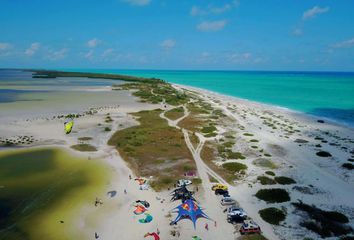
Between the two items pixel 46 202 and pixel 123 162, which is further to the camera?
pixel 123 162

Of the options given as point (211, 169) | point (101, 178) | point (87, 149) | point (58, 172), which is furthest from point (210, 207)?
point (87, 149)

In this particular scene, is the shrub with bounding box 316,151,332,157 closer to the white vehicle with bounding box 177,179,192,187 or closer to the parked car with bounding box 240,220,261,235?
the white vehicle with bounding box 177,179,192,187

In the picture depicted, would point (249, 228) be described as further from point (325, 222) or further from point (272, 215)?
point (325, 222)

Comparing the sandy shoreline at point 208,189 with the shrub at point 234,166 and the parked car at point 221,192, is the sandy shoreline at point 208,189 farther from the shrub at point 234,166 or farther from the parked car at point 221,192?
the shrub at point 234,166

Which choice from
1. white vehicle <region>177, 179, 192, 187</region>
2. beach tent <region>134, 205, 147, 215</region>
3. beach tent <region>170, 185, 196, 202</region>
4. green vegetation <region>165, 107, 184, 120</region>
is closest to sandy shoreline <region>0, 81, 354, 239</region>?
beach tent <region>134, 205, 147, 215</region>

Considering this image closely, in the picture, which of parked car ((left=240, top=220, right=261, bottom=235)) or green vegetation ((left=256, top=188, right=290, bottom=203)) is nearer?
parked car ((left=240, top=220, right=261, bottom=235))

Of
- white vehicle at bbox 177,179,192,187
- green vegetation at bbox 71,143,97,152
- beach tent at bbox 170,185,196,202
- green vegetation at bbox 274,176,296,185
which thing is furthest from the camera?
green vegetation at bbox 71,143,97,152

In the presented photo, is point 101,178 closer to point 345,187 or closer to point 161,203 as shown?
point 161,203

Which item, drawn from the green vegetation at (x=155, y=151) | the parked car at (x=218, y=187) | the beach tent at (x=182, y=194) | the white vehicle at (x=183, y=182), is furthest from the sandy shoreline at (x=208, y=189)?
the white vehicle at (x=183, y=182)
